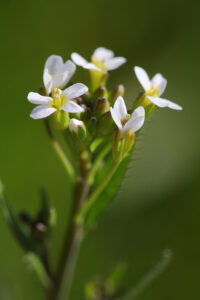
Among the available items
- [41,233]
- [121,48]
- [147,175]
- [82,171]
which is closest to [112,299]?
[41,233]

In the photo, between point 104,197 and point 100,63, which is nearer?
point 104,197

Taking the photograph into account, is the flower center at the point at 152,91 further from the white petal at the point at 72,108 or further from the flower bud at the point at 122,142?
the white petal at the point at 72,108

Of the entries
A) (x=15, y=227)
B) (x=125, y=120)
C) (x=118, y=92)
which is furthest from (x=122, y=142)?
(x=15, y=227)

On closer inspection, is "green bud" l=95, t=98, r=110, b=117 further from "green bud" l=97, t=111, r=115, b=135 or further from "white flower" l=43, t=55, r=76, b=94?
"white flower" l=43, t=55, r=76, b=94

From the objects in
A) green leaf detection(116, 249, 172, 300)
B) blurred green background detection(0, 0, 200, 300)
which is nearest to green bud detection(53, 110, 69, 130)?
green leaf detection(116, 249, 172, 300)

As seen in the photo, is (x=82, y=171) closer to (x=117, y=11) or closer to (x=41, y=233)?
(x=41, y=233)

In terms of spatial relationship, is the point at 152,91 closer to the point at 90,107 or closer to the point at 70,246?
the point at 90,107
